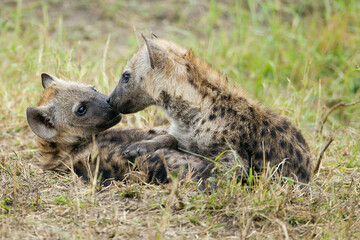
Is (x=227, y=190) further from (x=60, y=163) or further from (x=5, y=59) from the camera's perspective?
(x=5, y=59)

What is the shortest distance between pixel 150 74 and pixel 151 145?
0.56 m

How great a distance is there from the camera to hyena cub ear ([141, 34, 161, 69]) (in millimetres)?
4156

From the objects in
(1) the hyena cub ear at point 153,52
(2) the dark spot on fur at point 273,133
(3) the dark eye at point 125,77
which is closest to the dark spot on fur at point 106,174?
(3) the dark eye at point 125,77

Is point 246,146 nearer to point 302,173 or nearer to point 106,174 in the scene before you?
point 302,173

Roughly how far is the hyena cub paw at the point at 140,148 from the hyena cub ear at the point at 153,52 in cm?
60

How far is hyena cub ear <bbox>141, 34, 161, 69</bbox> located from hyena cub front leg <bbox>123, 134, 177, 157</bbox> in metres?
0.57

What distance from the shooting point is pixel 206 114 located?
4.13 m

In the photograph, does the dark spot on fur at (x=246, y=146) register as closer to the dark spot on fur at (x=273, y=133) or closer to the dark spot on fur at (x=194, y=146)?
the dark spot on fur at (x=273, y=133)

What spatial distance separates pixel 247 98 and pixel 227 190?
92 centimetres

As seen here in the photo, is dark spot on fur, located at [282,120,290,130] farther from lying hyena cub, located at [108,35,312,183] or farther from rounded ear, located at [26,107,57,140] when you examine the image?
rounded ear, located at [26,107,57,140]

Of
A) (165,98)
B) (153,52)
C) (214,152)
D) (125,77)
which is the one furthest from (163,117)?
(214,152)

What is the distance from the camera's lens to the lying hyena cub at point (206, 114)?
13.2 feet

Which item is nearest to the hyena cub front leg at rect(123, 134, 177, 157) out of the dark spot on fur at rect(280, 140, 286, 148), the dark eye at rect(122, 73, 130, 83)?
the dark eye at rect(122, 73, 130, 83)

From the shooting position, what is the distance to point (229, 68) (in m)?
7.23
